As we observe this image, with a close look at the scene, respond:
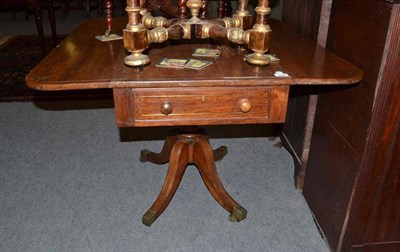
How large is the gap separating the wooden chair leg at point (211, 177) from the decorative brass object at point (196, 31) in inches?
24.3

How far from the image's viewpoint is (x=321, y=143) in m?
1.66

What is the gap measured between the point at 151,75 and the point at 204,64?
21cm

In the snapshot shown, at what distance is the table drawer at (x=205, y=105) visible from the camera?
122cm

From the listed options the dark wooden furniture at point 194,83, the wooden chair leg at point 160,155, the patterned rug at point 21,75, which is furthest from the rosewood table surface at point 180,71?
the patterned rug at point 21,75

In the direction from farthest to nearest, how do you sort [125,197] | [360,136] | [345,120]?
[125,197]
[345,120]
[360,136]

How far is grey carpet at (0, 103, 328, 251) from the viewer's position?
1.68 meters

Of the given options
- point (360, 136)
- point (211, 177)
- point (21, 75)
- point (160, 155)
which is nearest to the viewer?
point (360, 136)

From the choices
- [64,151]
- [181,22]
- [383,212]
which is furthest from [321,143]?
[64,151]

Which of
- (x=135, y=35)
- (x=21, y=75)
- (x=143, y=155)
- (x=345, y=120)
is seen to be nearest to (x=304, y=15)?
(x=345, y=120)

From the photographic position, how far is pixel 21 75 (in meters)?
3.63

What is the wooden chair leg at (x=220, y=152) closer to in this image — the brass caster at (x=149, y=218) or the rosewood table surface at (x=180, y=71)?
the brass caster at (x=149, y=218)

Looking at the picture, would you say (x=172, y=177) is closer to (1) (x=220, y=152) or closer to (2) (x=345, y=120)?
(1) (x=220, y=152)

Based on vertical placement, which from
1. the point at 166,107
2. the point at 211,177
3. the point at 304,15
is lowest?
the point at 211,177

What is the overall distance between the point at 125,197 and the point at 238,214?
60cm
